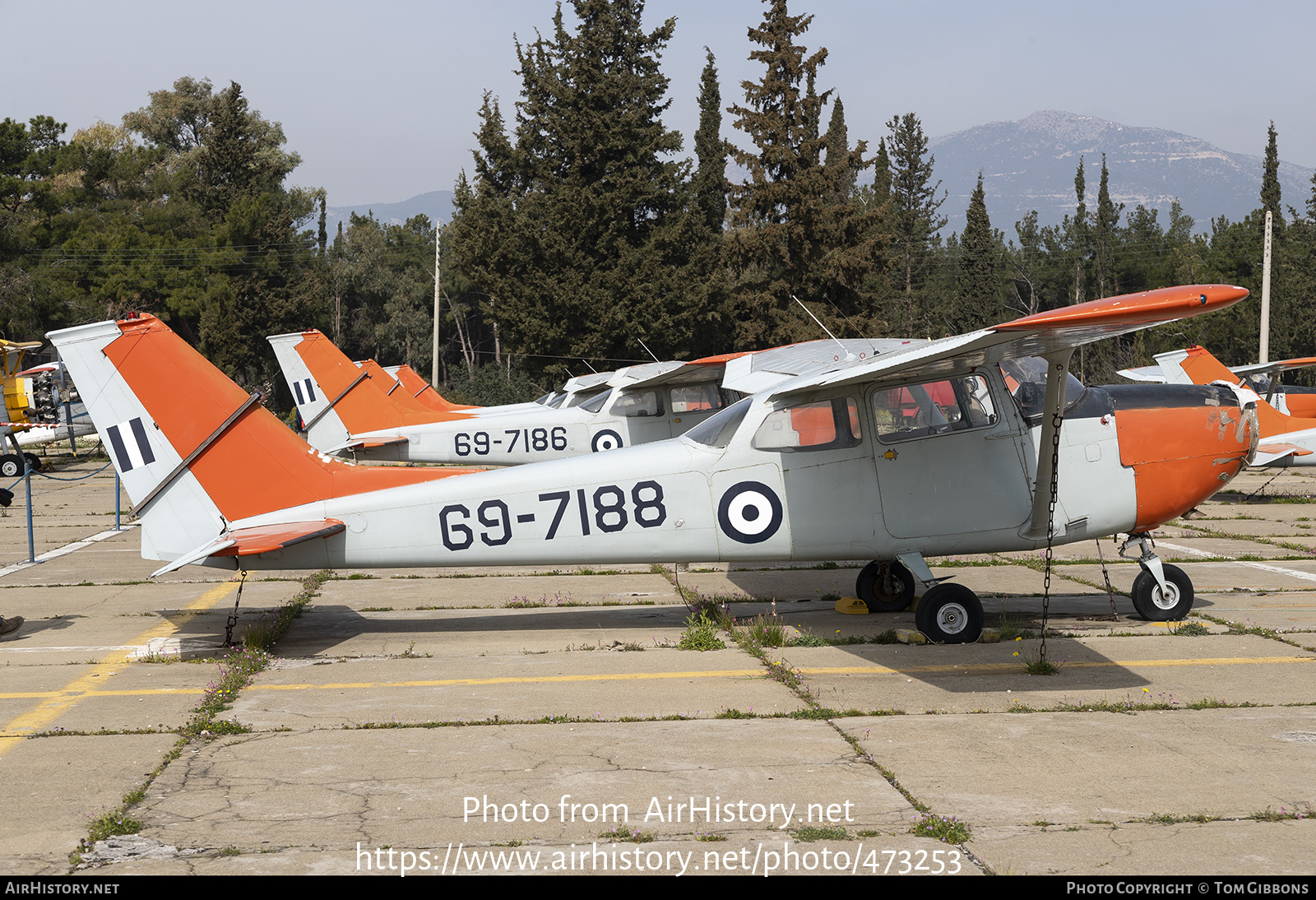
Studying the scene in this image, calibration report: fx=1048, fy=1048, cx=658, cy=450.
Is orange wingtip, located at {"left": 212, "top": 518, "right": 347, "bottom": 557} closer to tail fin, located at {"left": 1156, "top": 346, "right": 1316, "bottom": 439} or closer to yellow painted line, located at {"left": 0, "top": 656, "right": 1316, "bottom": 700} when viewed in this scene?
yellow painted line, located at {"left": 0, "top": 656, "right": 1316, "bottom": 700}

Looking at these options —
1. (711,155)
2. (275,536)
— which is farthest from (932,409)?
(711,155)

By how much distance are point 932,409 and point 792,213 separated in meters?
41.1

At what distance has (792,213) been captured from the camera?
157 feet

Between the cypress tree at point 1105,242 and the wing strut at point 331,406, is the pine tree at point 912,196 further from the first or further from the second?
the wing strut at point 331,406

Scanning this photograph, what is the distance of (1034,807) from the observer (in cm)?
488

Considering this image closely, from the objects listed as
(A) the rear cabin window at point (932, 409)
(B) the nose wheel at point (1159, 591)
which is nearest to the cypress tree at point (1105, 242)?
(B) the nose wheel at point (1159, 591)

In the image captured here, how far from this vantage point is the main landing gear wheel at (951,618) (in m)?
8.34

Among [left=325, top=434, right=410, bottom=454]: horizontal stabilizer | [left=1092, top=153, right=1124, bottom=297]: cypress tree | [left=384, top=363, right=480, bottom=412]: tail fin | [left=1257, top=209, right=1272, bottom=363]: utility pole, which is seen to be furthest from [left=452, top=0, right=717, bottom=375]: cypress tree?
[left=1092, top=153, right=1124, bottom=297]: cypress tree

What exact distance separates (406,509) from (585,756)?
3210mm

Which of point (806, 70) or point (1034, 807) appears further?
point (806, 70)

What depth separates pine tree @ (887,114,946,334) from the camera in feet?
230

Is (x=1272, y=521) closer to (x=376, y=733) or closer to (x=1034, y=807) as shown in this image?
(x=1034, y=807)

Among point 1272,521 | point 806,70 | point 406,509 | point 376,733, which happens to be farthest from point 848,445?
point 806,70

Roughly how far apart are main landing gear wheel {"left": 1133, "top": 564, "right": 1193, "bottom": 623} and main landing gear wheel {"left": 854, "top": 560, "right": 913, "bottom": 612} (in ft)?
6.44
